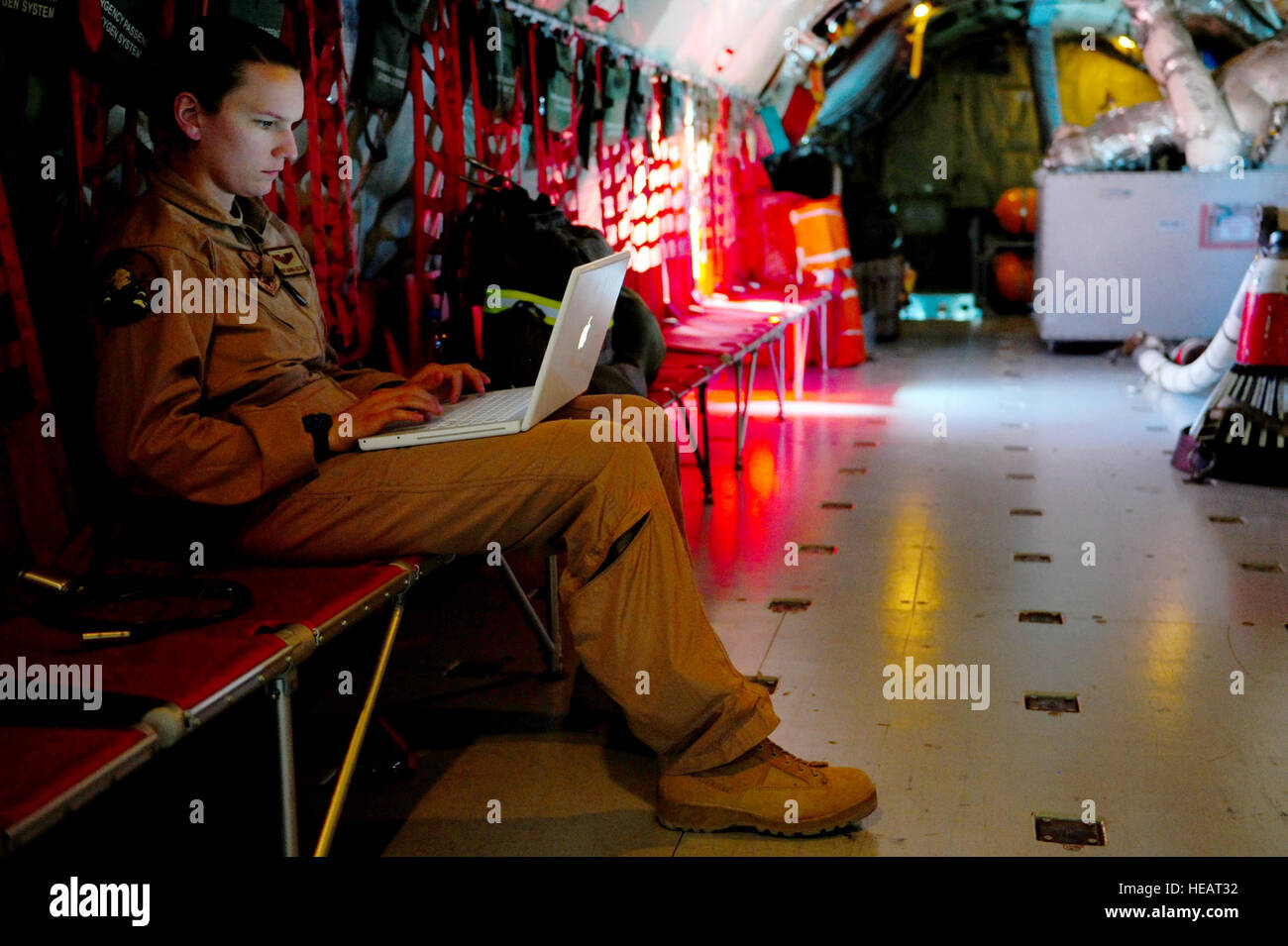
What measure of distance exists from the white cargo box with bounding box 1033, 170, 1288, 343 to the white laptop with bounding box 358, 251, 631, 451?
669 centimetres

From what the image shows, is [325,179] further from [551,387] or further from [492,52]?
[551,387]

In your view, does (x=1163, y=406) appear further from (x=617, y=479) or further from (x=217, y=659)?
(x=217, y=659)

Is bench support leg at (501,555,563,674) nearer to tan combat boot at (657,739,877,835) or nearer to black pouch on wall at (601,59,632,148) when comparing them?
tan combat boot at (657,739,877,835)

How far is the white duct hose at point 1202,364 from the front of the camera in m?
5.61

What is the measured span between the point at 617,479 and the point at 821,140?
10.0 meters

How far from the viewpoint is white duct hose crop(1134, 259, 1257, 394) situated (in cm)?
561

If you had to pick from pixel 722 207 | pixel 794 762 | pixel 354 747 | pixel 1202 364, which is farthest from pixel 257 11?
pixel 722 207

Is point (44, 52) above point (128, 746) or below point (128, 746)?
above

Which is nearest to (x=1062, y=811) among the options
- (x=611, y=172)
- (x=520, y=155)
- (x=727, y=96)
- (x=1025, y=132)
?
(x=520, y=155)

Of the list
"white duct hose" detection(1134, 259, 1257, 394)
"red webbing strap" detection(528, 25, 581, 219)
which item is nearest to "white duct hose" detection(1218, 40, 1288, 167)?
"white duct hose" detection(1134, 259, 1257, 394)

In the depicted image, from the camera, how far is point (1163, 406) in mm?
6270

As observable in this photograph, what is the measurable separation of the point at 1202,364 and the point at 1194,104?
2605 mm

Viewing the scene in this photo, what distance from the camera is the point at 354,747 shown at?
178 centimetres

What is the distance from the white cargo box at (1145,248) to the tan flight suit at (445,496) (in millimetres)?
6974
